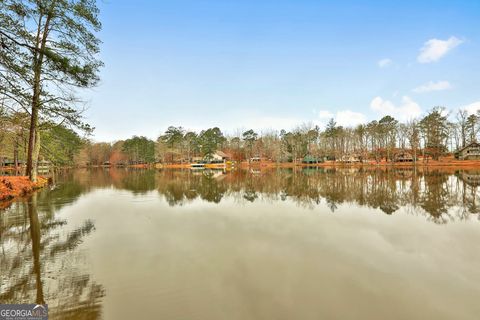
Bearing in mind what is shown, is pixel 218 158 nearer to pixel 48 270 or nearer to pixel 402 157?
pixel 402 157

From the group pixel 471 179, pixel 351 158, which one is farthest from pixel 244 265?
pixel 351 158

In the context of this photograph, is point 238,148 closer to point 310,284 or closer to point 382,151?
point 382,151

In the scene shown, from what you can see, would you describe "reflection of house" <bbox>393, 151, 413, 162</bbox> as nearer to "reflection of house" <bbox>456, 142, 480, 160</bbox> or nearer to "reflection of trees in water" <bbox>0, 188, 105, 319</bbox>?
"reflection of house" <bbox>456, 142, 480, 160</bbox>

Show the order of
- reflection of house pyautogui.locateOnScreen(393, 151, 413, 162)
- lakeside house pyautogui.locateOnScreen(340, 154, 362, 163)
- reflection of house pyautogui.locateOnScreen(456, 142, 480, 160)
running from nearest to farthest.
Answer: reflection of house pyautogui.locateOnScreen(456, 142, 480, 160) → reflection of house pyautogui.locateOnScreen(393, 151, 413, 162) → lakeside house pyautogui.locateOnScreen(340, 154, 362, 163)

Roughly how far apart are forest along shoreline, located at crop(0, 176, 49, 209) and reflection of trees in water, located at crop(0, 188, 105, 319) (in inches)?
254

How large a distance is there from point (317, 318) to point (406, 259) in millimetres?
3713

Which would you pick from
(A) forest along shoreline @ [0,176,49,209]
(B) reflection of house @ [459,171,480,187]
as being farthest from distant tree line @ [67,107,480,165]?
(A) forest along shoreline @ [0,176,49,209]

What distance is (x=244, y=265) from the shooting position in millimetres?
5562

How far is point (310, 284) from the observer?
466 centimetres

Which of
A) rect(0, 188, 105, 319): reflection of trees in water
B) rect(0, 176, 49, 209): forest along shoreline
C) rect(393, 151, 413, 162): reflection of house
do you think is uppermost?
rect(393, 151, 413, 162): reflection of house

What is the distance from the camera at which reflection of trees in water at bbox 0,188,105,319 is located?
397 cm

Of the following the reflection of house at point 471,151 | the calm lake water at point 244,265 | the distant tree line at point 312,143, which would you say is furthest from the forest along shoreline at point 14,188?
the reflection of house at point 471,151

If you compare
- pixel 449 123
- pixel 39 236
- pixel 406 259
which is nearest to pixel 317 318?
pixel 406 259

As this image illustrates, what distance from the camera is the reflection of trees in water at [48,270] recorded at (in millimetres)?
3967
